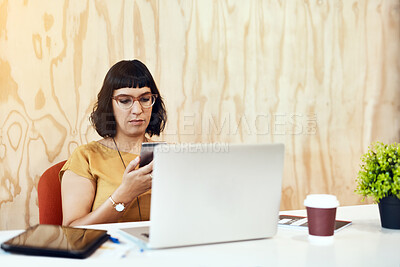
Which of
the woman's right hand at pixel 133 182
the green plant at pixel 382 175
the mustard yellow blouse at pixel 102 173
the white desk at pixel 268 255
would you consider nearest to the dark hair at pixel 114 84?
the mustard yellow blouse at pixel 102 173

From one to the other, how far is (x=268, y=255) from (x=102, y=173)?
3.20 ft

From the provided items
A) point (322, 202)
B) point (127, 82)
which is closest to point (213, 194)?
point (322, 202)

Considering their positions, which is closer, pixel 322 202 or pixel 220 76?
pixel 322 202

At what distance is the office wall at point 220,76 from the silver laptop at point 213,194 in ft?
4.22

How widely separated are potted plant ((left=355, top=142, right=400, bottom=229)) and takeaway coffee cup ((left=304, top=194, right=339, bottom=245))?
177mm

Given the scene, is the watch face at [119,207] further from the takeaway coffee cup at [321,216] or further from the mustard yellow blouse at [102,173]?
the takeaway coffee cup at [321,216]

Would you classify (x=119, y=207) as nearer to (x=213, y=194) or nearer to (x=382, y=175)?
(x=213, y=194)

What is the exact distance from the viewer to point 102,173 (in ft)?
5.75

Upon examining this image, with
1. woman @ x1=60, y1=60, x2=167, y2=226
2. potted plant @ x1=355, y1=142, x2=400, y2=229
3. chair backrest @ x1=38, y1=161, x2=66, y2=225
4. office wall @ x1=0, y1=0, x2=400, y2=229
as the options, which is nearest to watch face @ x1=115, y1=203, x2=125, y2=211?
woman @ x1=60, y1=60, x2=167, y2=226

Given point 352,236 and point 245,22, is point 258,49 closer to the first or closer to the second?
point 245,22

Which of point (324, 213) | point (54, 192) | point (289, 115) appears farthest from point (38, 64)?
point (324, 213)

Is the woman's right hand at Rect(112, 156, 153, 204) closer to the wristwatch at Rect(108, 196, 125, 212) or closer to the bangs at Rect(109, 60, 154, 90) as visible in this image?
the wristwatch at Rect(108, 196, 125, 212)

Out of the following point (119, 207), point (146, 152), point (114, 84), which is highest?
point (114, 84)

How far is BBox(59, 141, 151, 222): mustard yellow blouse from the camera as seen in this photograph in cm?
171
